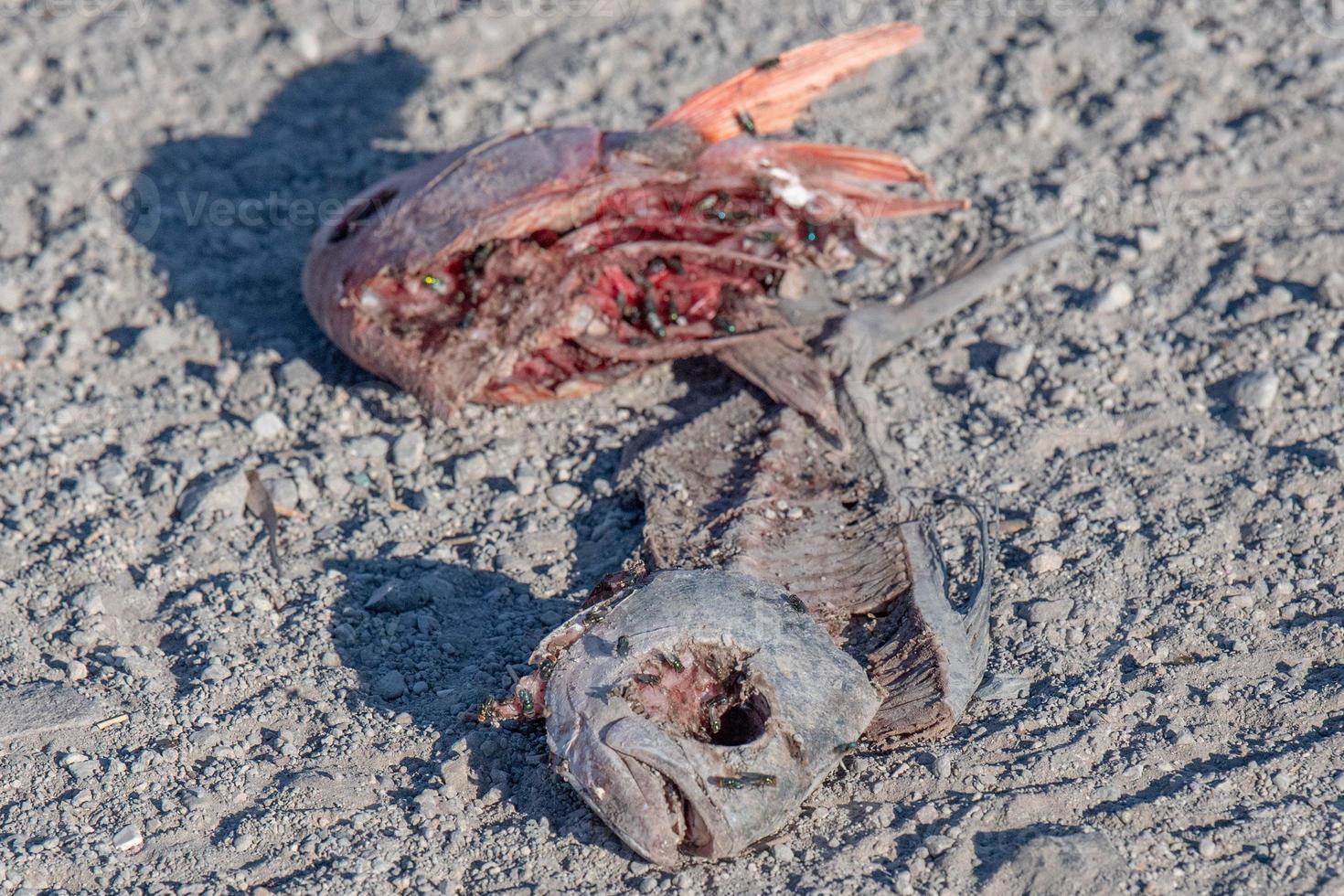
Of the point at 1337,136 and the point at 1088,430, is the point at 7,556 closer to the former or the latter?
the point at 1088,430

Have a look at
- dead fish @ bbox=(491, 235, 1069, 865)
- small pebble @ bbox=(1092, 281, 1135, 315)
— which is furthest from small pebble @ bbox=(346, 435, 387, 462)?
small pebble @ bbox=(1092, 281, 1135, 315)

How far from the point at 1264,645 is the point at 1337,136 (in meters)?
2.96

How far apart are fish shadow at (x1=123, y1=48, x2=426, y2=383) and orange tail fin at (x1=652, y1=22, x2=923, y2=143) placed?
1604 millimetres

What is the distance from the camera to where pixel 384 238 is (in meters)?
5.21

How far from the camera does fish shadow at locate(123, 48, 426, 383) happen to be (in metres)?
5.95

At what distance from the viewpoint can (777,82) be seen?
213 inches

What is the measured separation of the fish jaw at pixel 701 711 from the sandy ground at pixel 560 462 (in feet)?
0.66

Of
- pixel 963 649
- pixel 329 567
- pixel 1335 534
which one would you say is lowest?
pixel 1335 534

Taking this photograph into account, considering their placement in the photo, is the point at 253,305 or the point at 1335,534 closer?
the point at 1335,534

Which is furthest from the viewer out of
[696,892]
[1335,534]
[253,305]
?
[253,305]

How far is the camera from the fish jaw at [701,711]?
11.3ft

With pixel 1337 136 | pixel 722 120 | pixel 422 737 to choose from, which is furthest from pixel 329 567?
pixel 1337 136

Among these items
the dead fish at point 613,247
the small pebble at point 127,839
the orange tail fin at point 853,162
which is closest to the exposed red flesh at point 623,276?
the dead fish at point 613,247

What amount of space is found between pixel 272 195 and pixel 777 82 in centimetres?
246
